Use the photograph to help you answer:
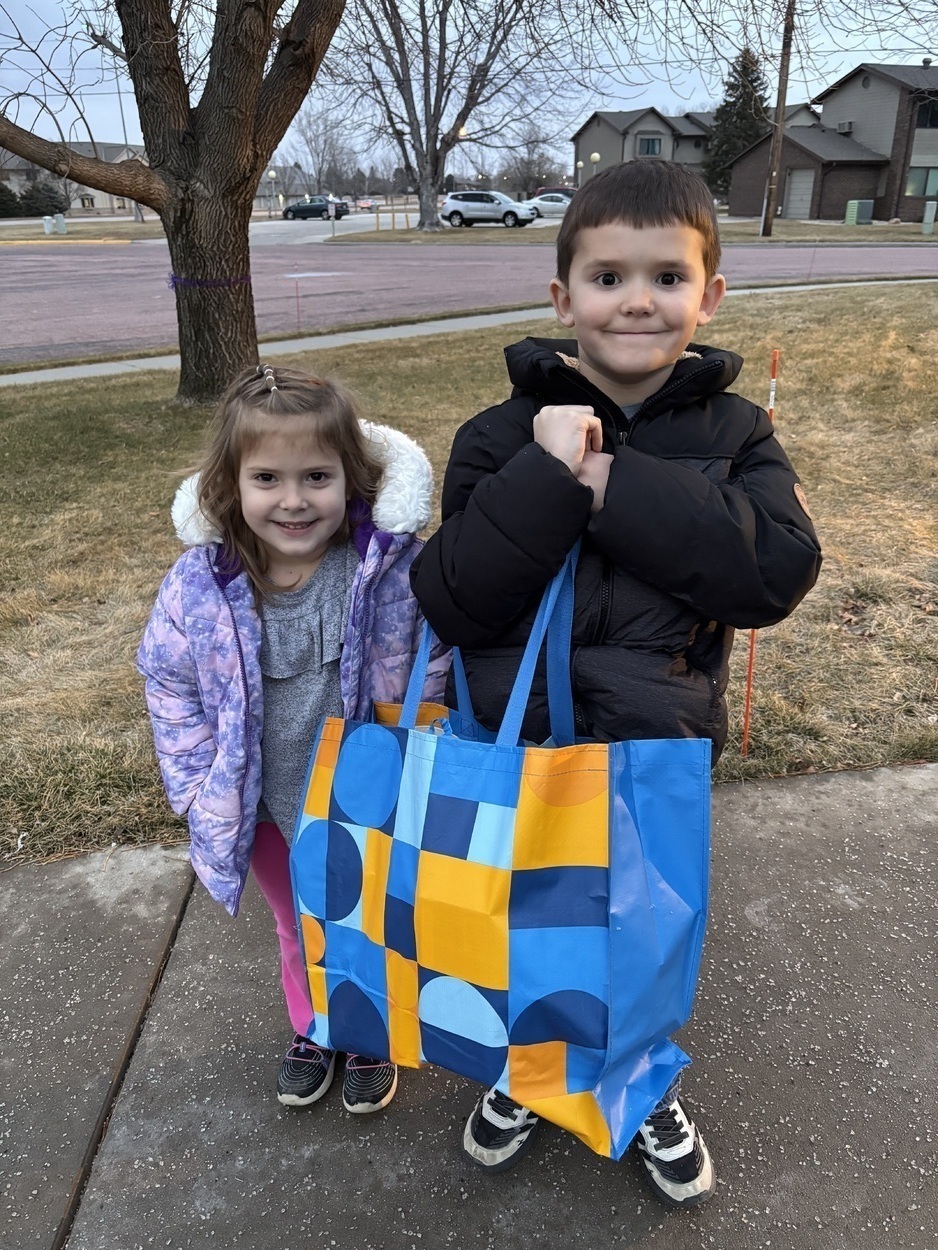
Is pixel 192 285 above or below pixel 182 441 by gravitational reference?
above

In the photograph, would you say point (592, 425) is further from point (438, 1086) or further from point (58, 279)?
point (58, 279)

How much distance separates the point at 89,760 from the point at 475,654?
1976 mm

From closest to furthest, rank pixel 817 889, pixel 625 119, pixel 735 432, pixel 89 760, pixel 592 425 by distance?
pixel 592 425, pixel 735 432, pixel 817 889, pixel 89 760, pixel 625 119

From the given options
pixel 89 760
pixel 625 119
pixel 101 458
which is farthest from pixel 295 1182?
pixel 625 119

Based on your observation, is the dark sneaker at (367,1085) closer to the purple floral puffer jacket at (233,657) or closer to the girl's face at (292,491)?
the purple floral puffer jacket at (233,657)

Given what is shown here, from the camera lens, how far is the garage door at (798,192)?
45.9m

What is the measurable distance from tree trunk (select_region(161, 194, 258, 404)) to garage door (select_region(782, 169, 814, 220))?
4702 cm

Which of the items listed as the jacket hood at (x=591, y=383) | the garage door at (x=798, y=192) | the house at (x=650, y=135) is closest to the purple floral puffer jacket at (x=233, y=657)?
the jacket hood at (x=591, y=383)

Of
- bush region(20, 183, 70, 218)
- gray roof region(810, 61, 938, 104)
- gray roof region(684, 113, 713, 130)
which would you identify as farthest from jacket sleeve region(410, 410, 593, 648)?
gray roof region(684, 113, 713, 130)

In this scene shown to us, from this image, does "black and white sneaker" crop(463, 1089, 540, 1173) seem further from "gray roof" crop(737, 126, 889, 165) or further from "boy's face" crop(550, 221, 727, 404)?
"gray roof" crop(737, 126, 889, 165)

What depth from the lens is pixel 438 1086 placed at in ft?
6.25

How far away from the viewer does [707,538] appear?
1314 mm

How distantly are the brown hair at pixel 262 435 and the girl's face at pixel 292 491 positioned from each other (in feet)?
0.07

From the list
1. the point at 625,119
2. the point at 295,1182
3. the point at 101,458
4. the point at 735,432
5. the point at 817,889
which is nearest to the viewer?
the point at 735,432
